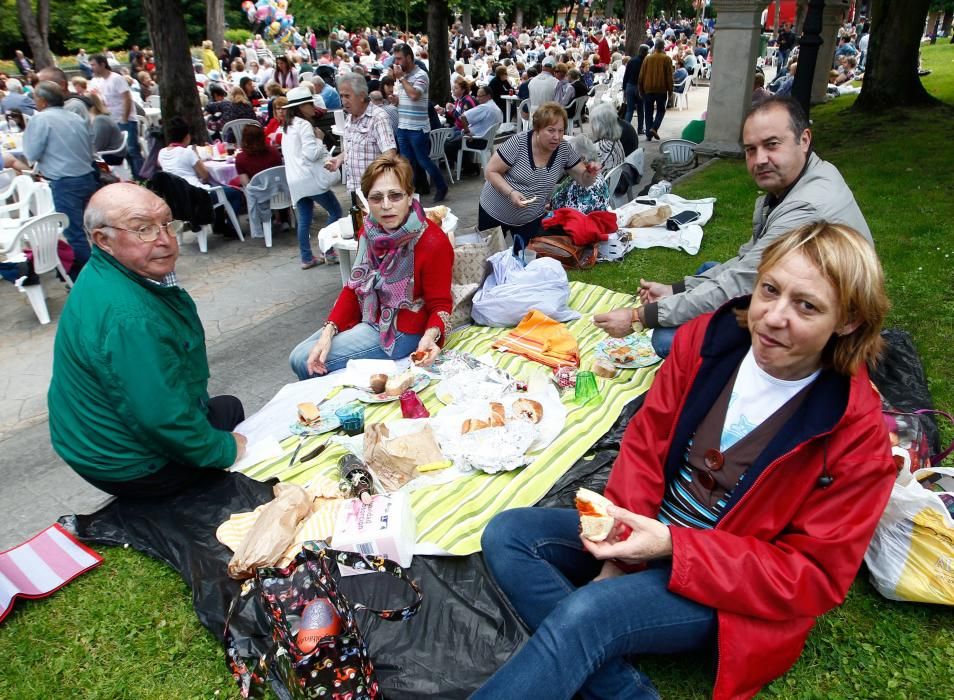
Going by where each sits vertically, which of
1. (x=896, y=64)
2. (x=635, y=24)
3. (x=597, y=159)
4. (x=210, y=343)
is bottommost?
(x=210, y=343)

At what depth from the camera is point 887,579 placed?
237 cm

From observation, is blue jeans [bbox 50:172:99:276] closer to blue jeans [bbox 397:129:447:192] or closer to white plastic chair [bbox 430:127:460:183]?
blue jeans [bbox 397:129:447:192]

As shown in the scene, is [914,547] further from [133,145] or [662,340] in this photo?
[133,145]

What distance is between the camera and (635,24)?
1834 centimetres

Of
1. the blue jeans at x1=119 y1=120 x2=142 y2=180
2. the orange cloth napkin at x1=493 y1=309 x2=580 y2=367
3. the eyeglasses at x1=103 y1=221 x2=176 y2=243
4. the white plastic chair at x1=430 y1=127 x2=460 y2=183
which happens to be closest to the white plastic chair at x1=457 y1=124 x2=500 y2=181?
the white plastic chair at x1=430 y1=127 x2=460 y2=183

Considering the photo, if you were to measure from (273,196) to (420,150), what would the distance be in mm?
2455

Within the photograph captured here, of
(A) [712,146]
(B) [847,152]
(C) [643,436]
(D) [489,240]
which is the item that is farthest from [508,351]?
(B) [847,152]

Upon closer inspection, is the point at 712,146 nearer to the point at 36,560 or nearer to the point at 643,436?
the point at 643,436

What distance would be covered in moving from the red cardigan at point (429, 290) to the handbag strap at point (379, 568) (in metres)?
1.83

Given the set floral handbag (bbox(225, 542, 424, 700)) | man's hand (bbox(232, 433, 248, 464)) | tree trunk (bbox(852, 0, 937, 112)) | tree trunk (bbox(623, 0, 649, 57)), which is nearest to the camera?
floral handbag (bbox(225, 542, 424, 700))

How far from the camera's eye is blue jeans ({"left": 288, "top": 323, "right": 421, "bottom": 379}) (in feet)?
13.2

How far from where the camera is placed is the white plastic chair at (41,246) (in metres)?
5.82

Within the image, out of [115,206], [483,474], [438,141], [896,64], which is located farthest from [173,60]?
[896,64]

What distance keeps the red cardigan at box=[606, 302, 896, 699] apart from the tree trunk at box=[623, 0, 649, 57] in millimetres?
A: 19058
